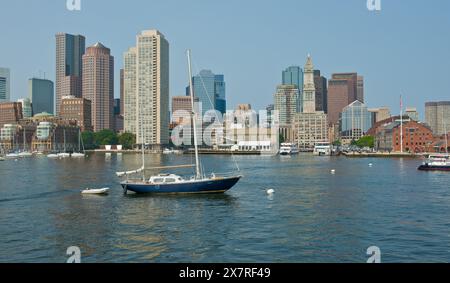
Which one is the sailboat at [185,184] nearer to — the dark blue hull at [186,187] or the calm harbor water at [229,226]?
the dark blue hull at [186,187]

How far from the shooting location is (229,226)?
1380 inches

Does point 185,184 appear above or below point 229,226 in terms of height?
above

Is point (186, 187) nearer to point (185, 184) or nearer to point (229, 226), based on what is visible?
point (185, 184)

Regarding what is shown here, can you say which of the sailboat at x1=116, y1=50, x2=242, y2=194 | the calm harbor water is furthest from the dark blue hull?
the calm harbor water

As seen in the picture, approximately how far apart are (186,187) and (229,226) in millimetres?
18646

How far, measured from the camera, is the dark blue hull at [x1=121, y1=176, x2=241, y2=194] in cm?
5297

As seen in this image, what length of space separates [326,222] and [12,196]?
38.4 m

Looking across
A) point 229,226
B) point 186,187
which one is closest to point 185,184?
point 186,187

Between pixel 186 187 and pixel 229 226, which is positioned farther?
pixel 186 187

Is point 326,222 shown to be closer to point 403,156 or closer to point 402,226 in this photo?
point 402,226

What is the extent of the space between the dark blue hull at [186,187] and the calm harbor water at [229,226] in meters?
1.10

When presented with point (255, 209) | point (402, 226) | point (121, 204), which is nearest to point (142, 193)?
point (121, 204)

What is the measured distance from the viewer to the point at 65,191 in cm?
5953

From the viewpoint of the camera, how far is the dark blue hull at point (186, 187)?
5297 cm
